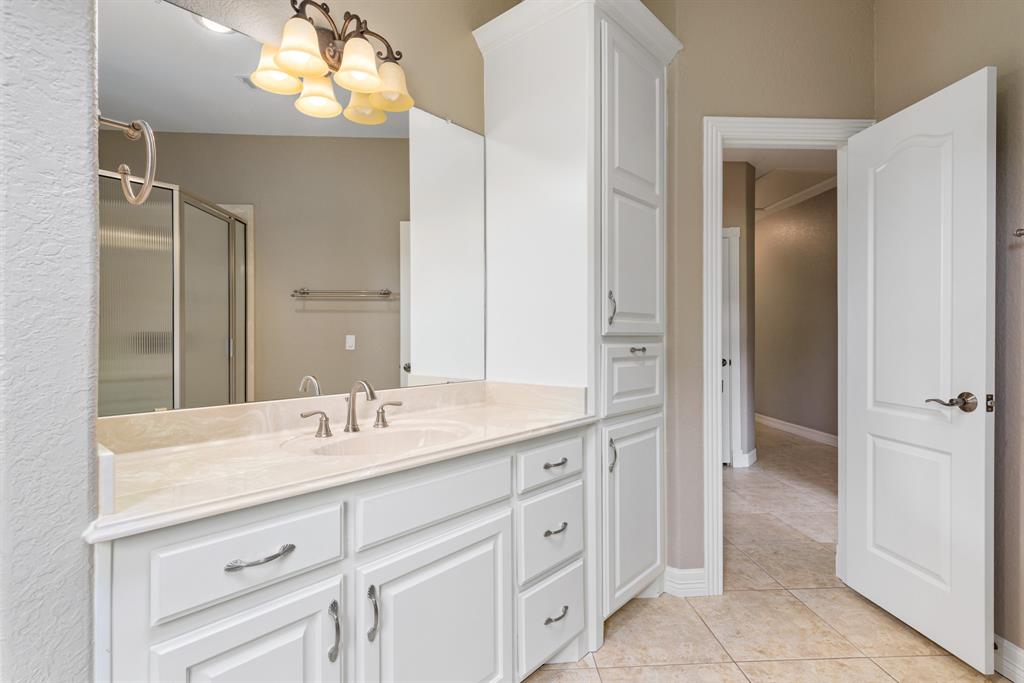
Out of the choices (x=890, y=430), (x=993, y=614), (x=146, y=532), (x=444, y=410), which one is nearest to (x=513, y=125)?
(x=444, y=410)

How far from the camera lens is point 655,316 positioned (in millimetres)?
2205

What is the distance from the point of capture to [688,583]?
235 cm

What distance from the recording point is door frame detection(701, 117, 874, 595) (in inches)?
92.2

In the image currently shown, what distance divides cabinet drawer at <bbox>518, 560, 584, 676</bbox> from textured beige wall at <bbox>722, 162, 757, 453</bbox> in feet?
11.1

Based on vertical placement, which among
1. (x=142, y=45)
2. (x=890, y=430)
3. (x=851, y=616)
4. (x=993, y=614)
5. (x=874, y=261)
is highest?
(x=142, y=45)

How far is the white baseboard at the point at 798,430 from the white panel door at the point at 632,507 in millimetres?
4056

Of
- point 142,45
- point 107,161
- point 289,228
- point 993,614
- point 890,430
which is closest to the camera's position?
point 107,161

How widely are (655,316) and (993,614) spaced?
1542mm

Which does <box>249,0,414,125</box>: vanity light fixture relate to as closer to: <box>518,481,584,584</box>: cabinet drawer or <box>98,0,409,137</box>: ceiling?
<box>98,0,409,137</box>: ceiling

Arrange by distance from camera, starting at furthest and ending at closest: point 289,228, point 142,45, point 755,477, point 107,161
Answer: point 755,477 < point 289,228 < point 142,45 < point 107,161

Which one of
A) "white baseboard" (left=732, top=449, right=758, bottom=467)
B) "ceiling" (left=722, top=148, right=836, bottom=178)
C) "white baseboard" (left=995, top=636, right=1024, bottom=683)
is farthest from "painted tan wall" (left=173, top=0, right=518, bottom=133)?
"white baseboard" (left=732, top=449, right=758, bottom=467)

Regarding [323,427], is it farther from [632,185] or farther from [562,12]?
[562,12]

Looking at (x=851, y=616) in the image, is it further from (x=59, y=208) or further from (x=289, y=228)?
(x=59, y=208)

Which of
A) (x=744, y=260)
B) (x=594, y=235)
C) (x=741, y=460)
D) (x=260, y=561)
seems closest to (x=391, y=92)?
(x=594, y=235)
